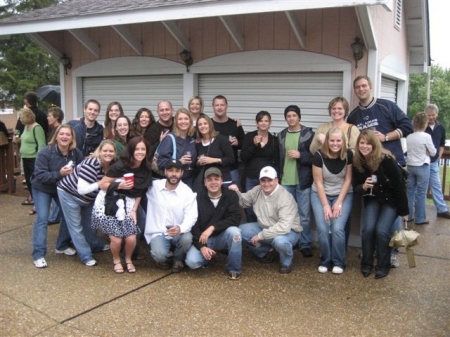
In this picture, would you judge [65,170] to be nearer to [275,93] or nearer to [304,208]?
[304,208]

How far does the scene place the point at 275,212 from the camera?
15.5 ft

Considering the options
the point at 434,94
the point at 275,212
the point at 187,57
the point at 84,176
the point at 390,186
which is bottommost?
the point at 275,212

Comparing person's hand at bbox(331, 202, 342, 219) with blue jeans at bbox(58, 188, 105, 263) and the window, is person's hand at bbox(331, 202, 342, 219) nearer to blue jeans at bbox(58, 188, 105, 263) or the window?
blue jeans at bbox(58, 188, 105, 263)

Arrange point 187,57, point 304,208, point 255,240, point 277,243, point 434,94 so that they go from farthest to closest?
point 434,94, point 187,57, point 304,208, point 255,240, point 277,243

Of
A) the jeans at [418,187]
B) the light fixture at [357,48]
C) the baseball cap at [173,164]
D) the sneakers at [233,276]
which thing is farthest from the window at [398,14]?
the sneakers at [233,276]

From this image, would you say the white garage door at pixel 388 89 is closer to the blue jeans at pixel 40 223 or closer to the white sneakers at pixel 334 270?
the white sneakers at pixel 334 270

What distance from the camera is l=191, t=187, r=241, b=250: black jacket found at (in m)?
4.58

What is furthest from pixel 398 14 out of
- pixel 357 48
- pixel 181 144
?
pixel 181 144

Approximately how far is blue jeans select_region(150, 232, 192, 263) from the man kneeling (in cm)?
61

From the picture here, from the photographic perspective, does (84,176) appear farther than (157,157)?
No

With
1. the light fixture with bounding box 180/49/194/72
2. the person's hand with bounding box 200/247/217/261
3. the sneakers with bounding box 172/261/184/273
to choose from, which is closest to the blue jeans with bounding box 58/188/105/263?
the sneakers with bounding box 172/261/184/273

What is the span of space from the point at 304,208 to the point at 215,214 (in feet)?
3.58

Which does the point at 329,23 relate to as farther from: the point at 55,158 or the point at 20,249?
the point at 20,249

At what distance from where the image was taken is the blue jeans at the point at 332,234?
461 centimetres
